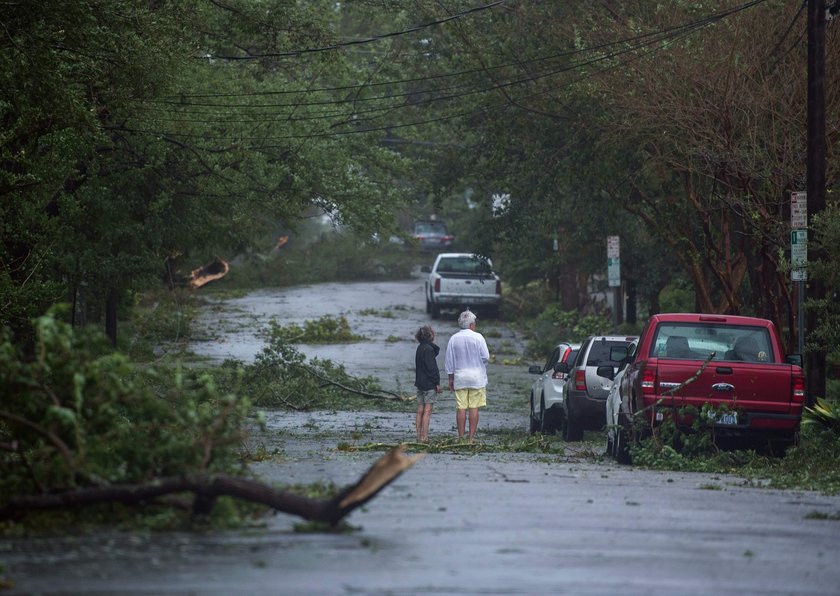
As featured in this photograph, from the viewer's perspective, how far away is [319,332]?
3706 centimetres

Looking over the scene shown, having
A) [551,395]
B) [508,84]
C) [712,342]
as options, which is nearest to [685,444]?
[712,342]

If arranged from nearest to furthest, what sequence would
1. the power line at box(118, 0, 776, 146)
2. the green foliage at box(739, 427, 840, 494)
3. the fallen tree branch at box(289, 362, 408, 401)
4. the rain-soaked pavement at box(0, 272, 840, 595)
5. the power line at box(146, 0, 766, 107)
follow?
the rain-soaked pavement at box(0, 272, 840, 595)
the green foliage at box(739, 427, 840, 494)
the power line at box(146, 0, 766, 107)
the power line at box(118, 0, 776, 146)
the fallen tree branch at box(289, 362, 408, 401)

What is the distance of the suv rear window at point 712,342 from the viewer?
51.2 feet

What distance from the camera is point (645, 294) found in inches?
1302

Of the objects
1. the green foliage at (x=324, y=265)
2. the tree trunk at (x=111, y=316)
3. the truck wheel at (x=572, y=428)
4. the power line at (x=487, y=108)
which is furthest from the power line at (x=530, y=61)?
the green foliage at (x=324, y=265)

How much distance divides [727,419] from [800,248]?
436 cm

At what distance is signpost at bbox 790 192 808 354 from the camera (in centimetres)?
1844

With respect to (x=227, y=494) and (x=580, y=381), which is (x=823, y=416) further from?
(x=227, y=494)

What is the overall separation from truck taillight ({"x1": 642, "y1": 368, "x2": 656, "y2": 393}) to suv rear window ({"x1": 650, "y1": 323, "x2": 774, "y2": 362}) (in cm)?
41

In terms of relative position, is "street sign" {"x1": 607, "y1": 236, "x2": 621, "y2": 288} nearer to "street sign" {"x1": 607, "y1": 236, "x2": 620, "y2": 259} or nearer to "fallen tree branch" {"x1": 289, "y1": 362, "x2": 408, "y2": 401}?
"street sign" {"x1": 607, "y1": 236, "x2": 620, "y2": 259}

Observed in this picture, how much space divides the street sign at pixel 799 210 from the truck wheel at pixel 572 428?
4.12m

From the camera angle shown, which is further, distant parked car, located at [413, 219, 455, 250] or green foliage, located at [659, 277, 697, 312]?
distant parked car, located at [413, 219, 455, 250]

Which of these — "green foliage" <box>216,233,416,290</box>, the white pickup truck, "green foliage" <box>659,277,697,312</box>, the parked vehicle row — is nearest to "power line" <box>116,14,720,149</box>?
"green foliage" <box>659,277,697,312</box>

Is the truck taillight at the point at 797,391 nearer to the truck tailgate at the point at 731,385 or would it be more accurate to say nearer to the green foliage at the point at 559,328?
the truck tailgate at the point at 731,385
